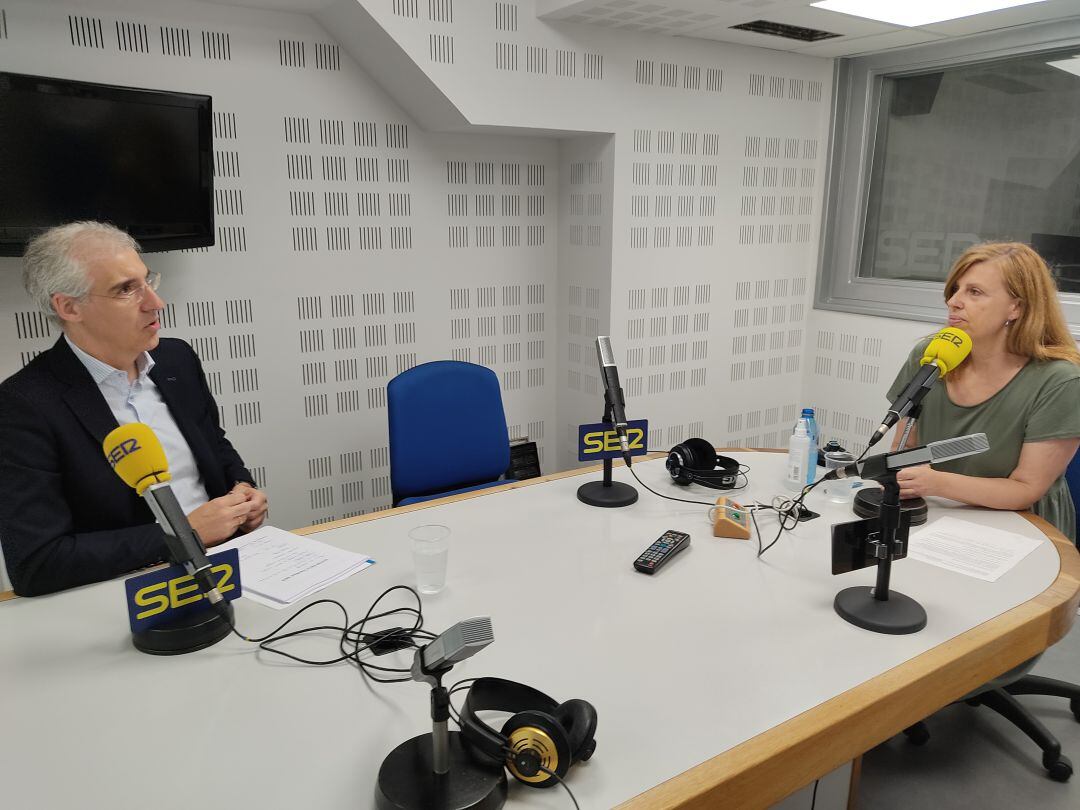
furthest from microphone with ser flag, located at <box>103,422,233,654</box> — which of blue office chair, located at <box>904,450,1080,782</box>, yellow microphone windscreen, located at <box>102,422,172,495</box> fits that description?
blue office chair, located at <box>904,450,1080,782</box>

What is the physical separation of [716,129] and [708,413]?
1.39m

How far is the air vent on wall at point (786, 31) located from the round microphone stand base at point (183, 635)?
297 centimetres

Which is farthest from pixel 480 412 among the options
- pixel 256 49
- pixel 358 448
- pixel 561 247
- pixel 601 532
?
→ pixel 256 49

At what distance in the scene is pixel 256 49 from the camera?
8.79 feet

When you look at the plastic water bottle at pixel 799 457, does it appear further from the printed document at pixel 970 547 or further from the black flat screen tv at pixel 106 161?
the black flat screen tv at pixel 106 161

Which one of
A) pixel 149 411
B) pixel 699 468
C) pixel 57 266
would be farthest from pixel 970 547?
pixel 57 266

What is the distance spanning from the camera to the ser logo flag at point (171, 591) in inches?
50.8

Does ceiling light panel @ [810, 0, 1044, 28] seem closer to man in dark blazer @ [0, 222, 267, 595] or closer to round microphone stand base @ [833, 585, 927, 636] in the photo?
round microphone stand base @ [833, 585, 927, 636]

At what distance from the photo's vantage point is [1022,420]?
1998mm

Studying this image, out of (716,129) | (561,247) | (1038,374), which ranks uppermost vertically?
(716,129)

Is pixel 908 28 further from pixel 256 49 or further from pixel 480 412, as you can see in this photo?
pixel 256 49

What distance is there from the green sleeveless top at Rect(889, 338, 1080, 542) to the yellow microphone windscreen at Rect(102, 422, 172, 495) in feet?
6.42

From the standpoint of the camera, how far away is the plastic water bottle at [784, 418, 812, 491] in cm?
207

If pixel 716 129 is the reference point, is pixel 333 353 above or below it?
below
